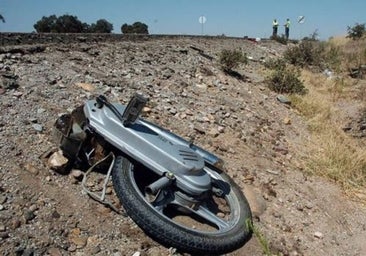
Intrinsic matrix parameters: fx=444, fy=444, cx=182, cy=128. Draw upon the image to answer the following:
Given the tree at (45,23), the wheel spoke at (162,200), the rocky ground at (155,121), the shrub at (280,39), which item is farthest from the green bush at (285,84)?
the tree at (45,23)

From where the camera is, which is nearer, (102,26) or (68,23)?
(68,23)

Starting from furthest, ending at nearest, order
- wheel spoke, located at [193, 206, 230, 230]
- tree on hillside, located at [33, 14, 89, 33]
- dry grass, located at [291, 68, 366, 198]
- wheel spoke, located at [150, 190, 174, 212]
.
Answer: tree on hillside, located at [33, 14, 89, 33] → dry grass, located at [291, 68, 366, 198] → wheel spoke, located at [193, 206, 230, 230] → wheel spoke, located at [150, 190, 174, 212]

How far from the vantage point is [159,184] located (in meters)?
3.41

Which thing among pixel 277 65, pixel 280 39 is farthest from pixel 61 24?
pixel 277 65

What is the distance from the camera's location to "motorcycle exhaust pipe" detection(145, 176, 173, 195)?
133 inches

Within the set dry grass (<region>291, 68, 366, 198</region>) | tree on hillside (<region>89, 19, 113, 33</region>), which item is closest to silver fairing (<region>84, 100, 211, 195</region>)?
dry grass (<region>291, 68, 366, 198</region>)

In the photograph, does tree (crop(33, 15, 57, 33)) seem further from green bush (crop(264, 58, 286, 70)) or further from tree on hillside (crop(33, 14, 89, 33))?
green bush (crop(264, 58, 286, 70))

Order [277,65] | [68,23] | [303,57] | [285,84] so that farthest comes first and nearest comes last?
[68,23] < [303,57] < [277,65] < [285,84]

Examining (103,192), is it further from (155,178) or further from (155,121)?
(155,121)

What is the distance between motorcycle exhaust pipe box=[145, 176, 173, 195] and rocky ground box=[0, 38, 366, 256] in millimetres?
306

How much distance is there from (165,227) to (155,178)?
669mm

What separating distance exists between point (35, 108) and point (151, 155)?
1.58 metres

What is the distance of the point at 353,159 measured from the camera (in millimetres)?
5922

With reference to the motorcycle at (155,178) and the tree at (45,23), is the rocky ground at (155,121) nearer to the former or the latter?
the motorcycle at (155,178)
